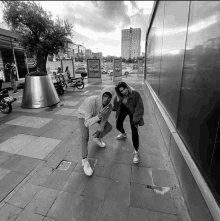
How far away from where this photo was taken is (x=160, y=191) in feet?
7.41

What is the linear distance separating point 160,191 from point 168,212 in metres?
0.34

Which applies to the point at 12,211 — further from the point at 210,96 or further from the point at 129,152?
the point at 210,96

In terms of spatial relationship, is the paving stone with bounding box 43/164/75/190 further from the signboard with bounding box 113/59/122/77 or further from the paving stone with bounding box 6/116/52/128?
the signboard with bounding box 113/59/122/77

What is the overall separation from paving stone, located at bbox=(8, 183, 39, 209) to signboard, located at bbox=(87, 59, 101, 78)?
14.2 m

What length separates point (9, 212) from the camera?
1.97m

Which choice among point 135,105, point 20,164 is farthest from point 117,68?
point 20,164

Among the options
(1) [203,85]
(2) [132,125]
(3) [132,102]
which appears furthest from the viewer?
(2) [132,125]

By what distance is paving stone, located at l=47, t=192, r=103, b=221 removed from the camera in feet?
6.20

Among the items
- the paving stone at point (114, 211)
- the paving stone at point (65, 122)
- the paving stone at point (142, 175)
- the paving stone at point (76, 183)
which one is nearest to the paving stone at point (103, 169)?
the paving stone at point (76, 183)

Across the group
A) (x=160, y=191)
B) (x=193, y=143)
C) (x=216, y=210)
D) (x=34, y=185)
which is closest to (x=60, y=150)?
(x=34, y=185)

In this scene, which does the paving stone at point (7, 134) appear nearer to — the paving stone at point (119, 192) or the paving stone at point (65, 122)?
the paving stone at point (65, 122)

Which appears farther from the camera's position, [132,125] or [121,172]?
[132,125]

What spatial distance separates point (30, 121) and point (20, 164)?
8.49 feet

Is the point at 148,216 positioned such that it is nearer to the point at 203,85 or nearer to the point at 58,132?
the point at 203,85
